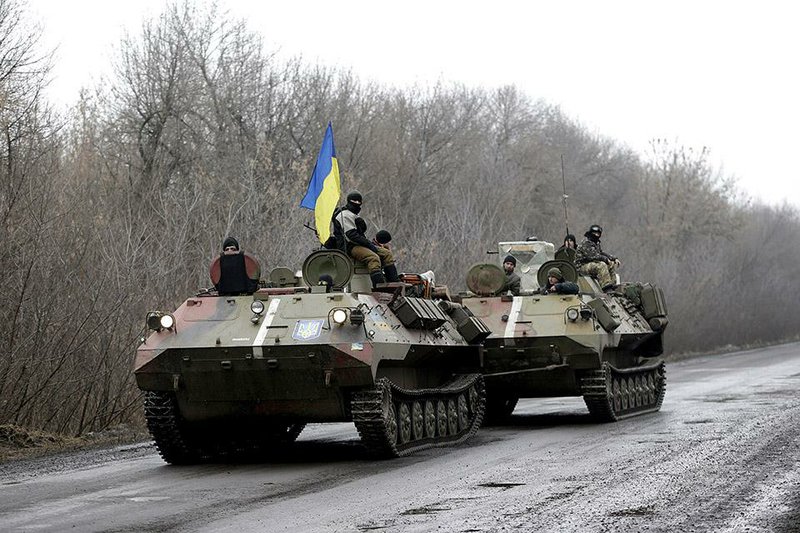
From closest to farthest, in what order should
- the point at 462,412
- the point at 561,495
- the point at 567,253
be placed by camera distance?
the point at 561,495, the point at 462,412, the point at 567,253

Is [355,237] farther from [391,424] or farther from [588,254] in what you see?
[588,254]

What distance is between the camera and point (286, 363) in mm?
13055

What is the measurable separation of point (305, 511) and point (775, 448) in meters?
5.71

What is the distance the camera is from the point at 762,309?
62.0 m

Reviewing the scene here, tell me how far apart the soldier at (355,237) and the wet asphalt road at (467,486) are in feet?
6.50

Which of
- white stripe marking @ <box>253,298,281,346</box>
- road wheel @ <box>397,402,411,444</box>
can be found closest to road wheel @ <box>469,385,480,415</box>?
road wheel @ <box>397,402,411,444</box>

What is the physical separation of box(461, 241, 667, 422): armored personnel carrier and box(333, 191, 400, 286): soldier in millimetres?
3688

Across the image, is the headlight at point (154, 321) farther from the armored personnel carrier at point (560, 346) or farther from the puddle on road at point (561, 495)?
the armored personnel carrier at point (560, 346)

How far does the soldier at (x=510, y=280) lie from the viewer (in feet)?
64.1

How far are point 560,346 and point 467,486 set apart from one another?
273 inches

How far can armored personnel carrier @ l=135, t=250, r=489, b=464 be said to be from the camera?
13.1 metres

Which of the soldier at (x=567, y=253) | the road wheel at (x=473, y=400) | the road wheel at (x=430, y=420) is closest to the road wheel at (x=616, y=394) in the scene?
the soldier at (x=567, y=253)

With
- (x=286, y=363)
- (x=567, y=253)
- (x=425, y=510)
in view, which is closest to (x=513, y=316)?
(x=567, y=253)

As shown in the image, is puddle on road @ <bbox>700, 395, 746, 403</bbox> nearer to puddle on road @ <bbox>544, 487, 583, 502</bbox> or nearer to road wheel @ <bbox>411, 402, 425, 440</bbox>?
road wheel @ <bbox>411, 402, 425, 440</bbox>
